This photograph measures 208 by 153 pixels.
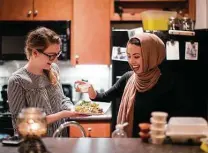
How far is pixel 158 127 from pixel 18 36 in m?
2.55

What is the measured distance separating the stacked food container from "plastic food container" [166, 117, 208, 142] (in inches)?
1.5

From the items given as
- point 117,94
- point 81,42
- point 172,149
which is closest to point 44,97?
point 117,94

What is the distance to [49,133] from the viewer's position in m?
2.48

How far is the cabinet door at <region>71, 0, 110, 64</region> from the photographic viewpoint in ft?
13.2

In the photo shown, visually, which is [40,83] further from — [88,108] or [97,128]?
[97,128]

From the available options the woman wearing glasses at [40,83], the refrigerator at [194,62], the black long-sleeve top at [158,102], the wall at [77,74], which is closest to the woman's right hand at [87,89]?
the woman wearing glasses at [40,83]

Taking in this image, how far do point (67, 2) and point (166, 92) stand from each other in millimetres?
1999

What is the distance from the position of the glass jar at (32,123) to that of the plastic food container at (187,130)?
0.61 metres

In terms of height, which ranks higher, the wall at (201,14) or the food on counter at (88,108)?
the wall at (201,14)

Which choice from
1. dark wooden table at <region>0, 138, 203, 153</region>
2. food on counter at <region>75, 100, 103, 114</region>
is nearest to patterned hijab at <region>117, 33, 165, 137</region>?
food on counter at <region>75, 100, 103, 114</region>

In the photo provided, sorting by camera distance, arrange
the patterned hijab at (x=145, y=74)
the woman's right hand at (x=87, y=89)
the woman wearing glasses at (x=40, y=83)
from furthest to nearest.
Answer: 1. the woman's right hand at (x=87, y=89)
2. the patterned hijab at (x=145, y=74)
3. the woman wearing glasses at (x=40, y=83)

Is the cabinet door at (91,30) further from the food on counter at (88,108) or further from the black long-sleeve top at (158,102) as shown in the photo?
the black long-sleeve top at (158,102)

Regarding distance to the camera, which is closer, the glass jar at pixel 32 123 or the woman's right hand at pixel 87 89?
the glass jar at pixel 32 123

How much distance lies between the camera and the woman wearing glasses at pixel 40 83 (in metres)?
2.33
